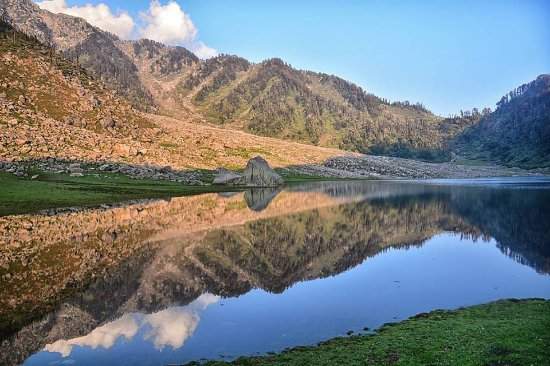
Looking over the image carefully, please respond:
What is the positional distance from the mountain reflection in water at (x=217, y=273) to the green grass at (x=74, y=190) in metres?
9.53

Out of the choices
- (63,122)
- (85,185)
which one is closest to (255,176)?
(85,185)

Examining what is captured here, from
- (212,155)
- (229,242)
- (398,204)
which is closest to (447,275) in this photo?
(229,242)

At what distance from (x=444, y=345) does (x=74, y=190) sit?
A: 85599mm

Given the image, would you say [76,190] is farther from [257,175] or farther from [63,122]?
[63,122]

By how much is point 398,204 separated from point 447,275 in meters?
57.5

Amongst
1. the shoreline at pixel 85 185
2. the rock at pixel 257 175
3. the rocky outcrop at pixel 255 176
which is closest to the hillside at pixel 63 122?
the shoreline at pixel 85 185

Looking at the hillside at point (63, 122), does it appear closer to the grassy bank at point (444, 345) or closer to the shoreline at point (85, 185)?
the shoreline at point (85, 185)

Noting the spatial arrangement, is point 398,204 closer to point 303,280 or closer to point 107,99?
point 303,280

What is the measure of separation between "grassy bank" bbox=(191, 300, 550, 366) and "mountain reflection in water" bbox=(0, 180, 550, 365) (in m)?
2.57

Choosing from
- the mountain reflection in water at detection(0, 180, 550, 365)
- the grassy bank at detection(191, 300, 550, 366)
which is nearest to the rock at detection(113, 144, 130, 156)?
the mountain reflection in water at detection(0, 180, 550, 365)

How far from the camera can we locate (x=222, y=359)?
22.3 m

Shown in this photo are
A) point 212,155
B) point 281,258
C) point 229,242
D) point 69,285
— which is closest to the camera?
point 69,285

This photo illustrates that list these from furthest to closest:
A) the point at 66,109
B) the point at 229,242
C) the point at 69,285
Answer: the point at 66,109, the point at 229,242, the point at 69,285

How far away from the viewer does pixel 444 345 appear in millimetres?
22344
